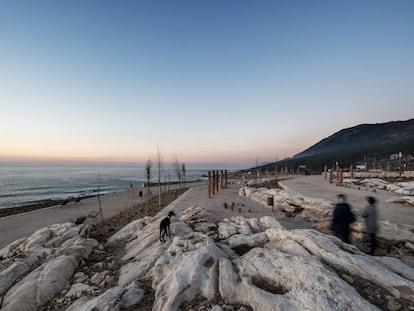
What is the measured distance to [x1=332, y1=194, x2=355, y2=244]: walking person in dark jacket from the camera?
8781 millimetres

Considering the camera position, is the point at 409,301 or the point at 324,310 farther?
the point at 409,301

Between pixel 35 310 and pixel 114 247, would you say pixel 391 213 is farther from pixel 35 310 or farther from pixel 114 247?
pixel 35 310

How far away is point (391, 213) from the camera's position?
47.7 feet

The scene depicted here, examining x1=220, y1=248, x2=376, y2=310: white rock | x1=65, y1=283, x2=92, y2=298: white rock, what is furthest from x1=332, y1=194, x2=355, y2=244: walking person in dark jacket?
x1=65, y1=283, x2=92, y2=298: white rock

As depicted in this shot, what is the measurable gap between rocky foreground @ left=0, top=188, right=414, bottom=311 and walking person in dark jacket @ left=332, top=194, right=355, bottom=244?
1606 mm

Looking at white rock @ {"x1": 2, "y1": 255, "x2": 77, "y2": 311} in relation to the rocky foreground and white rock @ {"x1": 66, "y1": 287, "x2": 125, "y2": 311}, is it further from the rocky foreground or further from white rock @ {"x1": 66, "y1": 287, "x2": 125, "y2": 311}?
white rock @ {"x1": 66, "y1": 287, "x2": 125, "y2": 311}

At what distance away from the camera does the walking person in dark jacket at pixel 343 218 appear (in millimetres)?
8781

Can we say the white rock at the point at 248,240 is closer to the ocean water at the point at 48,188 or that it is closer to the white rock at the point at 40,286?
the white rock at the point at 40,286

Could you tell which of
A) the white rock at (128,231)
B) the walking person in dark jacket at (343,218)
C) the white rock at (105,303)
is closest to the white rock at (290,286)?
the white rock at (105,303)

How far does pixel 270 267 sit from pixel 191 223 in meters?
6.56

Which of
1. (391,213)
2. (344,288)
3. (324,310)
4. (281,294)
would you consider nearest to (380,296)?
(344,288)

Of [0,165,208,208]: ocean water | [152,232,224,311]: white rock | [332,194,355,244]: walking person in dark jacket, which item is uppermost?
[332,194,355,244]: walking person in dark jacket

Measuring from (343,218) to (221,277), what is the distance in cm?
585

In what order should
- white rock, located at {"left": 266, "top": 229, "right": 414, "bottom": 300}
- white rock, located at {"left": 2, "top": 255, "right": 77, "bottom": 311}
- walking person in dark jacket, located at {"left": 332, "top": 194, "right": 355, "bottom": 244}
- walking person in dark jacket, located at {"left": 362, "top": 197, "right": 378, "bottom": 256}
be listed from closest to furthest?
white rock, located at {"left": 266, "top": 229, "right": 414, "bottom": 300} → white rock, located at {"left": 2, "top": 255, "right": 77, "bottom": 311} → walking person in dark jacket, located at {"left": 362, "top": 197, "right": 378, "bottom": 256} → walking person in dark jacket, located at {"left": 332, "top": 194, "right": 355, "bottom": 244}
